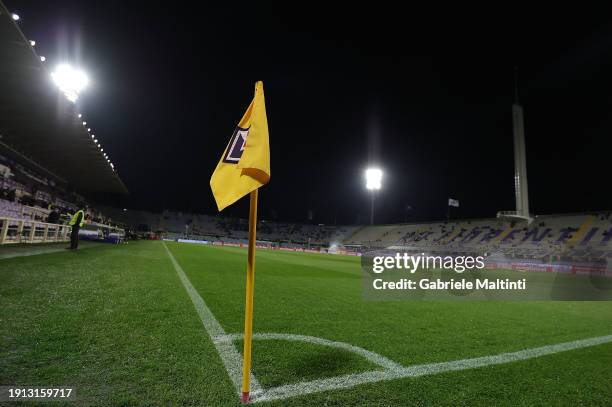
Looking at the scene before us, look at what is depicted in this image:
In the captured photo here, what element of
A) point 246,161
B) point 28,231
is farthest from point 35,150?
point 246,161

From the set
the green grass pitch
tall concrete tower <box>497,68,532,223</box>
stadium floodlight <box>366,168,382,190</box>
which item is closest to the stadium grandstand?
the green grass pitch

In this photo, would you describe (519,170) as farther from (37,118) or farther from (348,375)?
(37,118)

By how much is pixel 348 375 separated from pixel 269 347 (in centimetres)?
94

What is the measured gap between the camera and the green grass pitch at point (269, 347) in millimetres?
2191

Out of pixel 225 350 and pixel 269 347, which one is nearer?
pixel 225 350

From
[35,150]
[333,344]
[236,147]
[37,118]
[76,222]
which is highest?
[37,118]

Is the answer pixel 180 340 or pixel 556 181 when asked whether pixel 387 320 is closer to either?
pixel 180 340

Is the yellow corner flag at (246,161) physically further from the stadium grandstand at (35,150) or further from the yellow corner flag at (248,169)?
the stadium grandstand at (35,150)

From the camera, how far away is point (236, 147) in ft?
9.03

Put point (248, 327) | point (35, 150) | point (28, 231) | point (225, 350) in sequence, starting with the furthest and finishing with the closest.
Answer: point (35, 150), point (28, 231), point (225, 350), point (248, 327)

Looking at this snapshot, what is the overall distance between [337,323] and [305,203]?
261 ft

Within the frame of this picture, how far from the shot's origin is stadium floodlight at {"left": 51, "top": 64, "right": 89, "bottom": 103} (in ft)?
79.9

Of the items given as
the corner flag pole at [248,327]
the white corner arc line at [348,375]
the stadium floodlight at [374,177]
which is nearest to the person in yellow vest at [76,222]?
the white corner arc line at [348,375]

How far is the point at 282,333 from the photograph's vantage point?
3.67 metres
